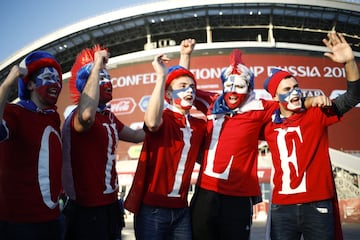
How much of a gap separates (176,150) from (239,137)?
2.05ft

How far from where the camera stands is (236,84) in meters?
3.69

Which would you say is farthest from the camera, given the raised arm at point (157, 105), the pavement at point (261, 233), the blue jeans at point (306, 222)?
the pavement at point (261, 233)

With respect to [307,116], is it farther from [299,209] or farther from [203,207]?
[203,207]

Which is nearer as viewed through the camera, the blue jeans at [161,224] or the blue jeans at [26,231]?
the blue jeans at [26,231]

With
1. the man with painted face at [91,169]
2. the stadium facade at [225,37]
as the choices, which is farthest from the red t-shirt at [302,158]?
the stadium facade at [225,37]

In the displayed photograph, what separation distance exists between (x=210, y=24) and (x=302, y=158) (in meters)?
27.4

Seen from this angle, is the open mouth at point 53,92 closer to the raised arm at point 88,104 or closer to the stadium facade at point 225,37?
the raised arm at point 88,104

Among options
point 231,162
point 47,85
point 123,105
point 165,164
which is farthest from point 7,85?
point 123,105

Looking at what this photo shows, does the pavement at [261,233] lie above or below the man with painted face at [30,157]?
below

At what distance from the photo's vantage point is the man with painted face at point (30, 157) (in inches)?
110

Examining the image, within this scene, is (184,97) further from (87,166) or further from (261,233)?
(261,233)

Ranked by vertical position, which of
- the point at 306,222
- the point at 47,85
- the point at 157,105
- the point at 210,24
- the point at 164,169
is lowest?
the point at 306,222

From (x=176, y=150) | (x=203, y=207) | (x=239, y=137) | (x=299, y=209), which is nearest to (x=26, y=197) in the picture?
(x=176, y=150)

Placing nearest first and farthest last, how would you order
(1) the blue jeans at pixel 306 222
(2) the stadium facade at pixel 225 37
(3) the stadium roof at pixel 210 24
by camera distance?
(1) the blue jeans at pixel 306 222 < (2) the stadium facade at pixel 225 37 < (3) the stadium roof at pixel 210 24
